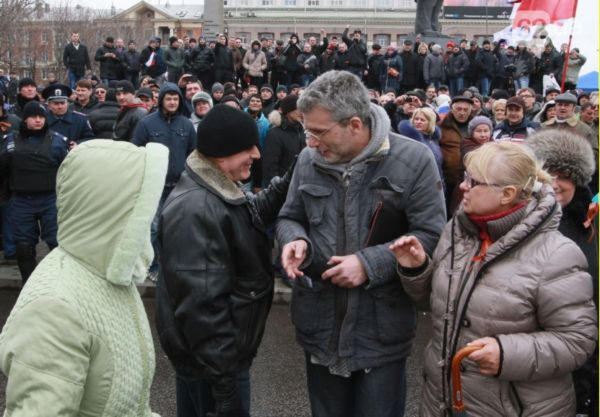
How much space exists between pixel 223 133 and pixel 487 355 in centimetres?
133

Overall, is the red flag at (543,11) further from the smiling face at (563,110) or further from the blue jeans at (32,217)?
the blue jeans at (32,217)

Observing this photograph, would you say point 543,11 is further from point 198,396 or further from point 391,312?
point 198,396

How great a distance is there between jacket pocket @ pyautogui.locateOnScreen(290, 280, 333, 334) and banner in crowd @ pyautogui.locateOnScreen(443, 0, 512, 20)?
212 ft

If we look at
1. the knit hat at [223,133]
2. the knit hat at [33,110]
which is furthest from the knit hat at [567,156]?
the knit hat at [33,110]

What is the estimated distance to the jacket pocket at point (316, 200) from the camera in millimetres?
2615

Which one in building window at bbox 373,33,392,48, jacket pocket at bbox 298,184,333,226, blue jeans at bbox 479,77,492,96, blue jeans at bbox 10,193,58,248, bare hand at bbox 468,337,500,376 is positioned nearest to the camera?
bare hand at bbox 468,337,500,376

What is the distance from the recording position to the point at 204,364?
7.89 feet

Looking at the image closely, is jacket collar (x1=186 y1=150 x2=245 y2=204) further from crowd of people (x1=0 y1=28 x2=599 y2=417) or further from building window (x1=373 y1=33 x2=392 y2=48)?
building window (x1=373 y1=33 x2=392 y2=48)

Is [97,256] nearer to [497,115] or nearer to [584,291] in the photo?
[584,291]

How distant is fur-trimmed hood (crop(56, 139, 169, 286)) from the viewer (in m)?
1.82

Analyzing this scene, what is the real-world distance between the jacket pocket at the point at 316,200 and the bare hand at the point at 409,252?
38 cm

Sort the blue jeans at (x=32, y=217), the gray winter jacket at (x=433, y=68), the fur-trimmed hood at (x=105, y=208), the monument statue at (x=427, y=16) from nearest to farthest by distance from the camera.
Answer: the fur-trimmed hood at (x=105, y=208) < the blue jeans at (x=32, y=217) < the gray winter jacket at (x=433, y=68) < the monument statue at (x=427, y=16)

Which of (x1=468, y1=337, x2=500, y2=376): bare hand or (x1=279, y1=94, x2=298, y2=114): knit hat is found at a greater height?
(x1=279, y1=94, x2=298, y2=114): knit hat

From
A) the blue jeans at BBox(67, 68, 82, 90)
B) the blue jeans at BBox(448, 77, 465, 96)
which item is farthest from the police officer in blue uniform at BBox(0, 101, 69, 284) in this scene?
the blue jeans at BBox(448, 77, 465, 96)
